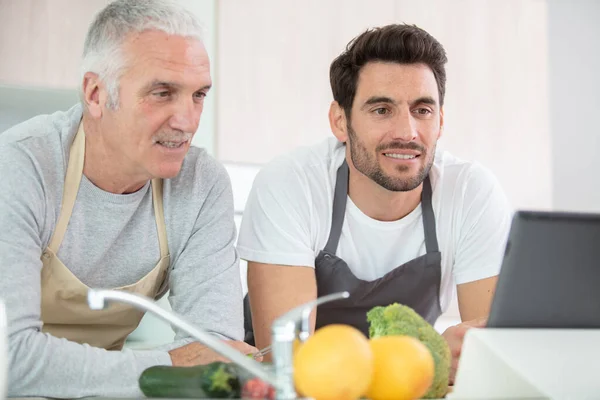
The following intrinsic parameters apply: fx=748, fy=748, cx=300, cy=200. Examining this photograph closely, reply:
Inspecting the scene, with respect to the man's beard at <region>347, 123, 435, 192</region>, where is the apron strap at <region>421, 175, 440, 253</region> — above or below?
below

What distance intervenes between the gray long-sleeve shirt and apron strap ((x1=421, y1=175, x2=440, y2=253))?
54 centimetres

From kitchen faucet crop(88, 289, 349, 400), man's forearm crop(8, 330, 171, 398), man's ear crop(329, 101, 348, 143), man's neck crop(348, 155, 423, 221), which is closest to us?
kitchen faucet crop(88, 289, 349, 400)

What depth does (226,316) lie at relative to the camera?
4.99 feet

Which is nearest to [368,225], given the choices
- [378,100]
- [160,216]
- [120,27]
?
[378,100]

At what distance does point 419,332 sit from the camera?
3.18ft

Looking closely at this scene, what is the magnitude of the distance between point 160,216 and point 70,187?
20cm

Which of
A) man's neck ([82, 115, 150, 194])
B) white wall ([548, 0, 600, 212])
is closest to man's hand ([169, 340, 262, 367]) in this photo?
man's neck ([82, 115, 150, 194])

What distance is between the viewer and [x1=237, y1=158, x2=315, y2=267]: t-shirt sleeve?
5.96 feet

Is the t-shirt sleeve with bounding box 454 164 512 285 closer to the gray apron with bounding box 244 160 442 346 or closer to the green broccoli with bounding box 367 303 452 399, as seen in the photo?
the gray apron with bounding box 244 160 442 346

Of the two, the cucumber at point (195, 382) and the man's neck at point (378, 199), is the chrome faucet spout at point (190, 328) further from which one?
the man's neck at point (378, 199)

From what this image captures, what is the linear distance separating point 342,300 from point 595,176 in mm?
2109

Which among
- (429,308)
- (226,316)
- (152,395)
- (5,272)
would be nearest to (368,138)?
(429,308)

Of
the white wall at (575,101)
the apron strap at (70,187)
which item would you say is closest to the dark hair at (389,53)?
the apron strap at (70,187)

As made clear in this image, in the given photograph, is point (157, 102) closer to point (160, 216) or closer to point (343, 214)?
point (160, 216)
